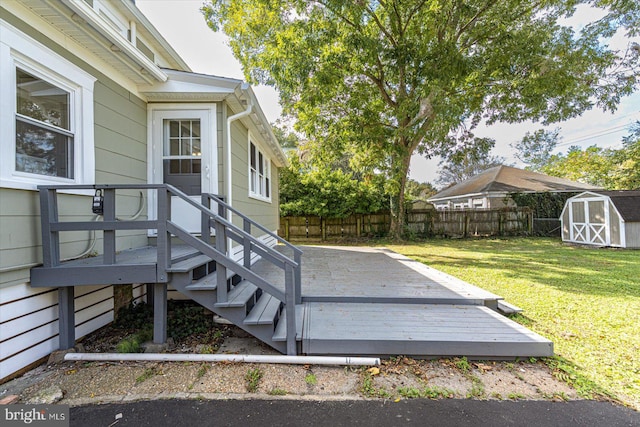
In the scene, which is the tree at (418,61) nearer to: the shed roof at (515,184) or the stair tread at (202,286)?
the shed roof at (515,184)

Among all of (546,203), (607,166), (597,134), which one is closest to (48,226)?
(546,203)

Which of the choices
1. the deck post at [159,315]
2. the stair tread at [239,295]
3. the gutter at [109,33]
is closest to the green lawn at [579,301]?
the stair tread at [239,295]

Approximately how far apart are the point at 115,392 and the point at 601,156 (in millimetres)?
30203

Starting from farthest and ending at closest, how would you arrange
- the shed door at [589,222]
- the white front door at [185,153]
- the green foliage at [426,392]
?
1. the shed door at [589,222]
2. the white front door at [185,153]
3. the green foliage at [426,392]

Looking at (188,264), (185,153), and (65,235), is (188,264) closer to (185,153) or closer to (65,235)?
(65,235)

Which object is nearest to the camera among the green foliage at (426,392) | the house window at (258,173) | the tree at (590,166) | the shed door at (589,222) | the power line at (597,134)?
the green foliage at (426,392)

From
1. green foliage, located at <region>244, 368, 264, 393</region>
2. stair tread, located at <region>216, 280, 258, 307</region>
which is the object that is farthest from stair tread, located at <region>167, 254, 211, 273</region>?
green foliage, located at <region>244, 368, 264, 393</region>

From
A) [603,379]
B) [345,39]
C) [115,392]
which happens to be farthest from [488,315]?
[345,39]

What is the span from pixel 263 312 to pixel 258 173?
14.9 feet

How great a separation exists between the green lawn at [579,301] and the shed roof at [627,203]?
1.40m

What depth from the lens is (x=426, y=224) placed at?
43.9ft

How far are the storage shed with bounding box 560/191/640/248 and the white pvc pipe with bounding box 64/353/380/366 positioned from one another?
12.1 m

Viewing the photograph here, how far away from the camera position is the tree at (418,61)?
27.1 ft

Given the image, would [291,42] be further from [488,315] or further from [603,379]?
[603,379]
